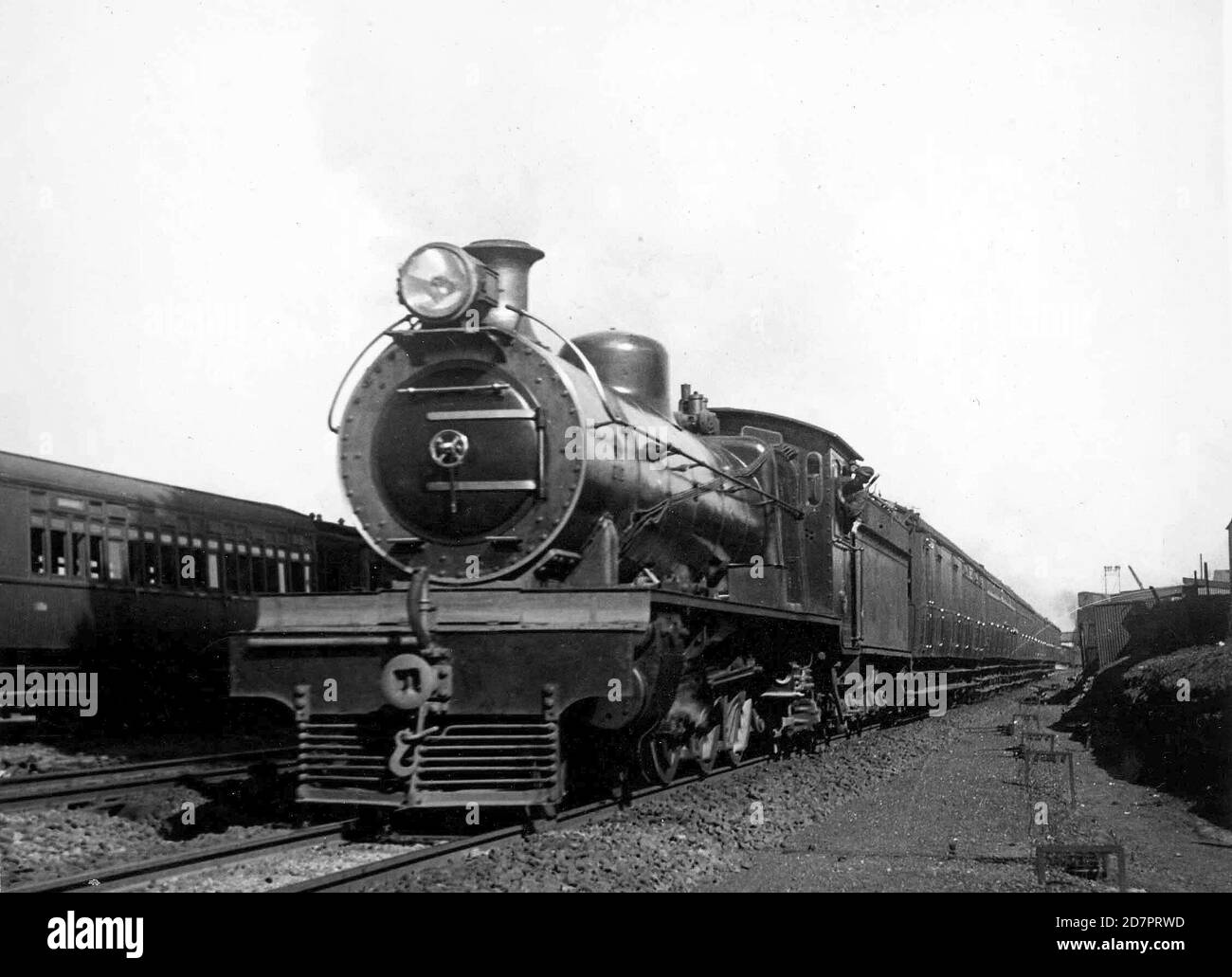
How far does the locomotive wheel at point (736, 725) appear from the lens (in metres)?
10.4

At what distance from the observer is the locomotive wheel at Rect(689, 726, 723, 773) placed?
980 centimetres

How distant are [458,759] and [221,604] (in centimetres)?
882

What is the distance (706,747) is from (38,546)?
7390mm

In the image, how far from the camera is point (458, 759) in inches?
281

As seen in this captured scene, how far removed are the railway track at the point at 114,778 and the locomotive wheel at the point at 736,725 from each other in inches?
142

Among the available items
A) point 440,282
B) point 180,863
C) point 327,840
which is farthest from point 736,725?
point 180,863

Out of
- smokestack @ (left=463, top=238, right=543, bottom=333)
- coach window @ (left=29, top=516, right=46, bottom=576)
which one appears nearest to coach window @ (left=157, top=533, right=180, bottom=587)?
coach window @ (left=29, top=516, right=46, bottom=576)

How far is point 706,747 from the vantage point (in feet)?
33.2

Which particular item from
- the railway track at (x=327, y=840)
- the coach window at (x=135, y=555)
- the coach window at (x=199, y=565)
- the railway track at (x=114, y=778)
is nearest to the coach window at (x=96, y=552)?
the coach window at (x=135, y=555)

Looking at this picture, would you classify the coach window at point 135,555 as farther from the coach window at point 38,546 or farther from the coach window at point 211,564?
the coach window at point 38,546

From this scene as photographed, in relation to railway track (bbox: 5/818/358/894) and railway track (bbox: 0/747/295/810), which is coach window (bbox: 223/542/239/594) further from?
railway track (bbox: 5/818/358/894)

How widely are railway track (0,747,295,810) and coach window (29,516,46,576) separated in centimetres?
285
